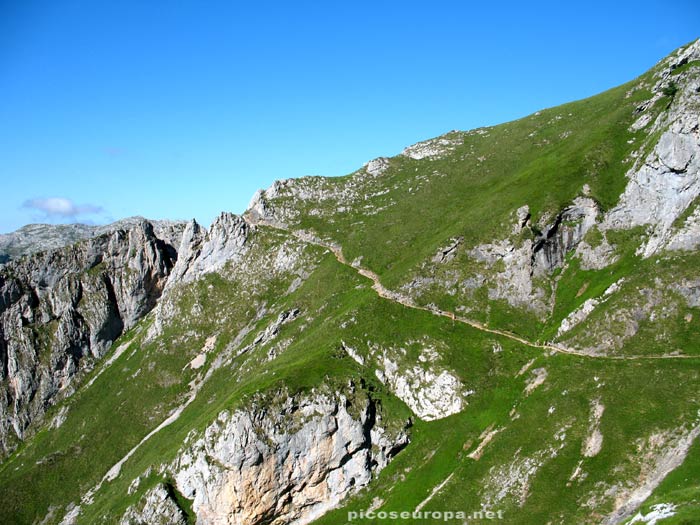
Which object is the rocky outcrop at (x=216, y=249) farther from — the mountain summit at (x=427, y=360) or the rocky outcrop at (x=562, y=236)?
the rocky outcrop at (x=562, y=236)

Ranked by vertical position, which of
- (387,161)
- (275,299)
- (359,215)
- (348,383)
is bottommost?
(348,383)

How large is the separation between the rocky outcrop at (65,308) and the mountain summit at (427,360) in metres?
1.07

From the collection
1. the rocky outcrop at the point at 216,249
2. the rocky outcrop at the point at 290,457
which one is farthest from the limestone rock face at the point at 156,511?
the rocky outcrop at the point at 216,249

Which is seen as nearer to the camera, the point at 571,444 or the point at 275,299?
the point at 571,444

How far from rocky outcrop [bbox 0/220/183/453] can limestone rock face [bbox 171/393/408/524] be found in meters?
80.7

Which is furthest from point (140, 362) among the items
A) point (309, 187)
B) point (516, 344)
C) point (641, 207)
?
point (641, 207)

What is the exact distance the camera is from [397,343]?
69250mm

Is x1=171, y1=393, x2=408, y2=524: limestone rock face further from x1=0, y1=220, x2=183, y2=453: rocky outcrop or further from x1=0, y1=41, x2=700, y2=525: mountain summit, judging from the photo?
x1=0, y1=220, x2=183, y2=453: rocky outcrop

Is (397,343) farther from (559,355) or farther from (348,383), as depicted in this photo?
(559,355)

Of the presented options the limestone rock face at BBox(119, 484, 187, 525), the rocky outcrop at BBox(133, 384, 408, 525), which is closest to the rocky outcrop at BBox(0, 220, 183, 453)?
the limestone rock face at BBox(119, 484, 187, 525)

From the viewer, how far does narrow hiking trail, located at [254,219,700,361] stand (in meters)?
55.6

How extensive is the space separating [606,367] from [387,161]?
88904mm

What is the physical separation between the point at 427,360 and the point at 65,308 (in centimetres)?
10748

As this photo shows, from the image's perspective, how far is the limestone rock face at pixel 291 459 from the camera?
198ft
